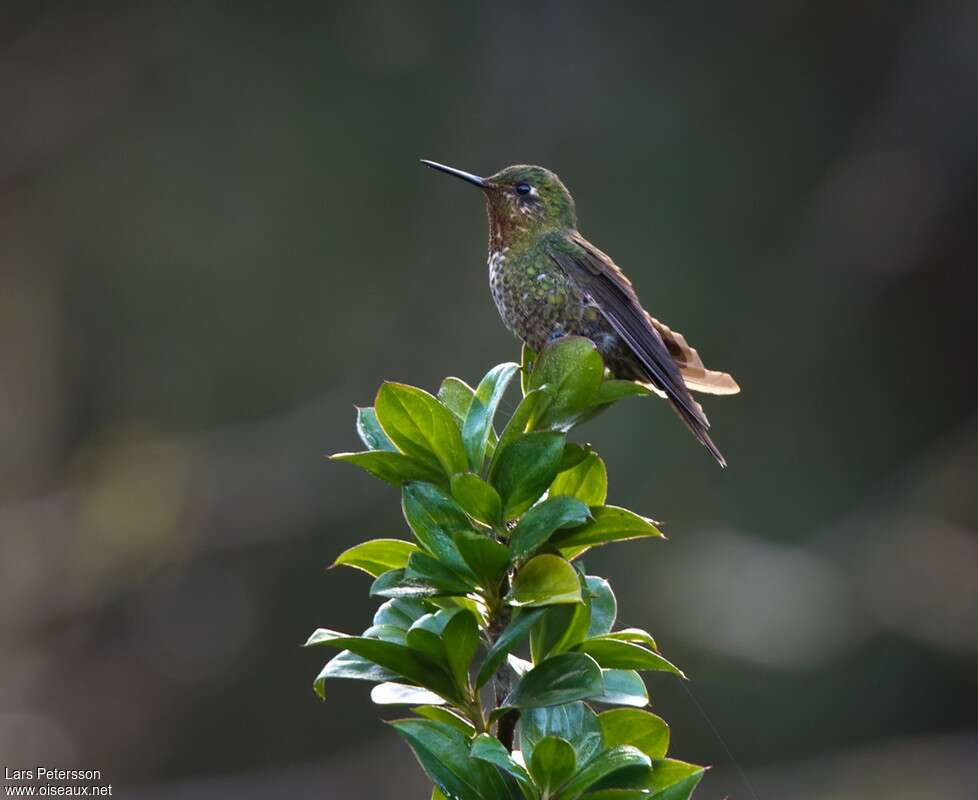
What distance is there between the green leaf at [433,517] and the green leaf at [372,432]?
3.9 inches

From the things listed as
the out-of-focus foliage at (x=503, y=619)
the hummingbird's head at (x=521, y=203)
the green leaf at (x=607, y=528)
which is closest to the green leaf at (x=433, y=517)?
the out-of-focus foliage at (x=503, y=619)

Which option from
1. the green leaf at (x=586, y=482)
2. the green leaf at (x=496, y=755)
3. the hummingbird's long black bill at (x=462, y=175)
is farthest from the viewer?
the hummingbird's long black bill at (x=462, y=175)

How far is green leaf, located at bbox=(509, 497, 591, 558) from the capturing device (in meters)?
1.03

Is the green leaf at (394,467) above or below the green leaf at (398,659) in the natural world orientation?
above

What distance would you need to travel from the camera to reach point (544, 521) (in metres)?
1.04

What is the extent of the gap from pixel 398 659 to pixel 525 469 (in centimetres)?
20

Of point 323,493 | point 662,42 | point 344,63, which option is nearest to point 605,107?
point 662,42

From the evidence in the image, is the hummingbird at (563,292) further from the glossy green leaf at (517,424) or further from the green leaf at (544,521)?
the green leaf at (544,521)

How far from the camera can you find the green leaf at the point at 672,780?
98 centimetres

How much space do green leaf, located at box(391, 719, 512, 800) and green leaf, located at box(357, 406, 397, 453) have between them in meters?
0.28

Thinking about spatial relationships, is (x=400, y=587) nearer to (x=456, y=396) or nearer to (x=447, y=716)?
Answer: (x=447, y=716)

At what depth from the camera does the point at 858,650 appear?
25.8 ft

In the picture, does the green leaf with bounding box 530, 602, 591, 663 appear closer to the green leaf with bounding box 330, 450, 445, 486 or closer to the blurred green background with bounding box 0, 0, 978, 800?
the green leaf with bounding box 330, 450, 445, 486

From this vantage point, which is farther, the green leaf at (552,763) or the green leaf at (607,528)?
the green leaf at (607,528)
